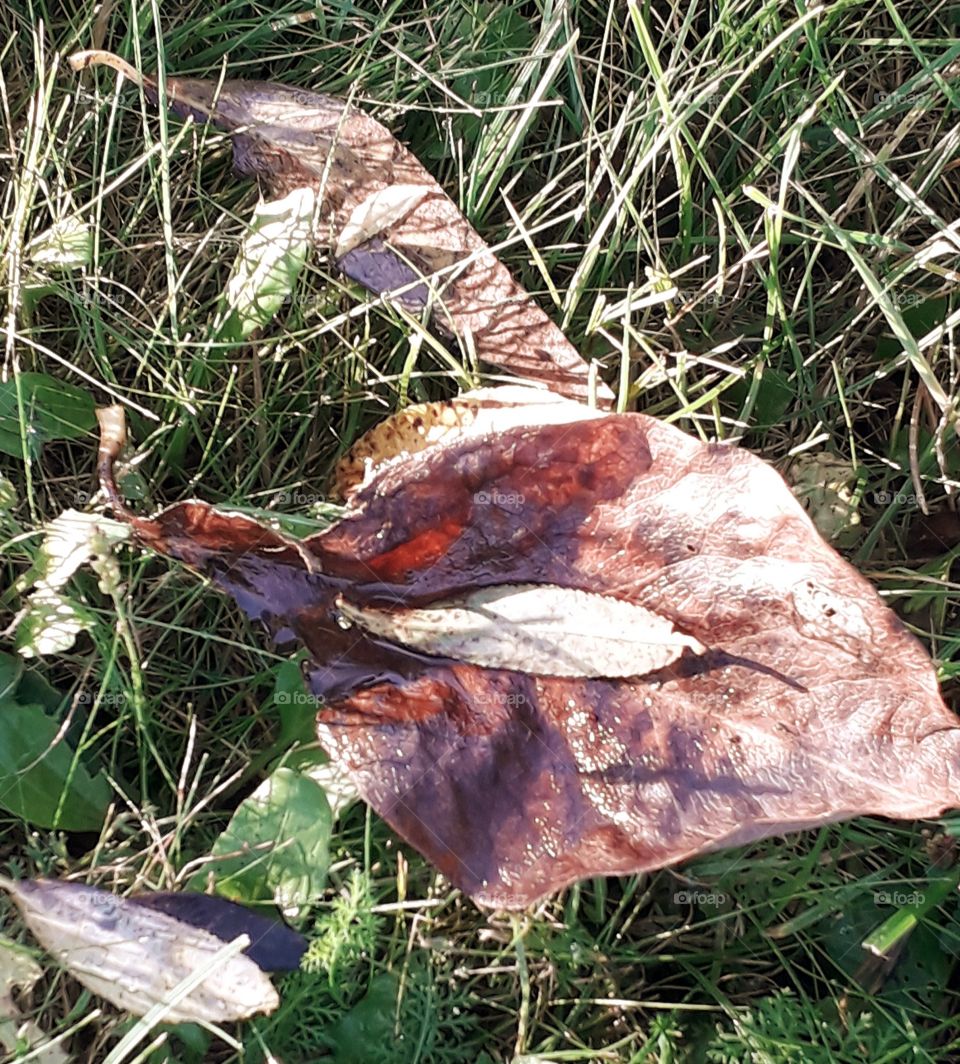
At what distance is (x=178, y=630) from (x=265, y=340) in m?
0.38

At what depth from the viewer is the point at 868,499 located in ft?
4.60

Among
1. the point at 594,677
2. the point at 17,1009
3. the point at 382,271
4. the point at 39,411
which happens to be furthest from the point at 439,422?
the point at 17,1009

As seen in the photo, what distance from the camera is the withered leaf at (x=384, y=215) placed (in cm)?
133

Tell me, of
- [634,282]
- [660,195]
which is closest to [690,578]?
[634,282]

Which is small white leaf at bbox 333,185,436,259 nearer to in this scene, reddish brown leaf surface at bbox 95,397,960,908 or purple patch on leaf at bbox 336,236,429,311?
purple patch on leaf at bbox 336,236,429,311

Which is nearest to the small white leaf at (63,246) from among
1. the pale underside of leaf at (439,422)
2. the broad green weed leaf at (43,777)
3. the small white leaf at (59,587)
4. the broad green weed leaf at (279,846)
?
the small white leaf at (59,587)

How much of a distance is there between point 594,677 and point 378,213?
64cm

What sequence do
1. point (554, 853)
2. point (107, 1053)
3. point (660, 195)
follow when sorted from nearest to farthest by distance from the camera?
point (554, 853), point (107, 1053), point (660, 195)

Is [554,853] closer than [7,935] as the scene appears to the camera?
Yes

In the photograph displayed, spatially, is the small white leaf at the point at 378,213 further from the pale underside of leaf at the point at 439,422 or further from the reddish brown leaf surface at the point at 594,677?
the reddish brown leaf surface at the point at 594,677

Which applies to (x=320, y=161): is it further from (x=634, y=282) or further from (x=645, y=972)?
(x=645, y=972)

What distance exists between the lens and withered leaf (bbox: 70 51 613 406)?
4.36 ft

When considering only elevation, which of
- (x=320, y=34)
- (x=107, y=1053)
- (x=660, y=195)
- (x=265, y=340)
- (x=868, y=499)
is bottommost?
(x=107, y=1053)

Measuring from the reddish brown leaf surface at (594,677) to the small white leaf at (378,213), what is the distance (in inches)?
13.2
